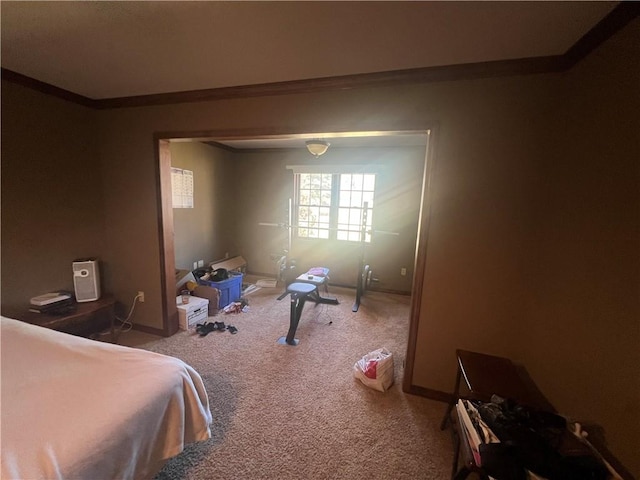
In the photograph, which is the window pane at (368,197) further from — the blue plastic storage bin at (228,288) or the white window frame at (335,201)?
the blue plastic storage bin at (228,288)

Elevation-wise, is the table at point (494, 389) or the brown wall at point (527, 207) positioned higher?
the brown wall at point (527, 207)

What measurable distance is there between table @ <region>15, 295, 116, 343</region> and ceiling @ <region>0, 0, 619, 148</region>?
190 centimetres

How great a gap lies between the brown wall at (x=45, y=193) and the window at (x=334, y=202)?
2769mm

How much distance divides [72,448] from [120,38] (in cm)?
203

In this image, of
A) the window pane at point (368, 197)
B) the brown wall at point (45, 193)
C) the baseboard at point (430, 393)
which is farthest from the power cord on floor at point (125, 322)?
the window pane at point (368, 197)

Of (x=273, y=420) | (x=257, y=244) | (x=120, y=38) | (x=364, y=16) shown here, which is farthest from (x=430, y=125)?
(x=257, y=244)

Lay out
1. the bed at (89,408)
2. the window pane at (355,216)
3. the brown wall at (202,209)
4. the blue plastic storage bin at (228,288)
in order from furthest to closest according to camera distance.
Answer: the window pane at (355,216) → the brown wall at (202,209) → the blue plastic storage bin at (228,288) → the bed at (89,408)

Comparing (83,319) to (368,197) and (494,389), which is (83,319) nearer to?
(494,389)

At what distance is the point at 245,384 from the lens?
2041 mm

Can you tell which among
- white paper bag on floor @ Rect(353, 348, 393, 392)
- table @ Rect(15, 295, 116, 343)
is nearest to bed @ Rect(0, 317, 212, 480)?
table @ Rect(15, 295, 116, 343)

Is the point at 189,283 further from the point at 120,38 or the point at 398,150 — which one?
the point at 398,150

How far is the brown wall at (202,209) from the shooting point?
373cm

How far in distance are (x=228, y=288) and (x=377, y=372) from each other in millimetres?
2282

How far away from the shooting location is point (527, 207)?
1665 mm
